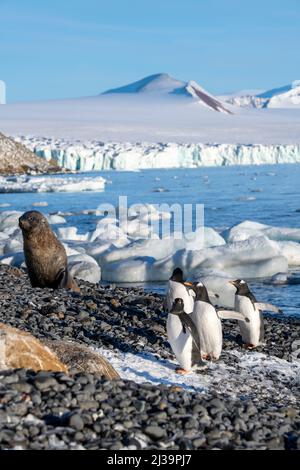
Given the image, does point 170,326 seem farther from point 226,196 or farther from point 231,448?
point 226,196

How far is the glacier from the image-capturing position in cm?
5469

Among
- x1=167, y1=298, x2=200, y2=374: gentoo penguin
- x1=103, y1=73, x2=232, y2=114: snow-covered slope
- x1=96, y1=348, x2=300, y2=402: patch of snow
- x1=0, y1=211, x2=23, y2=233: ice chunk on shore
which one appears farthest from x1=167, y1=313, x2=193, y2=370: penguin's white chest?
x1=103, y1=73, x2=232, y2=114: snow-covered slope

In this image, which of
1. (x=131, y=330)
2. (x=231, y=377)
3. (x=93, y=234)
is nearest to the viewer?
(x=231, y=377)

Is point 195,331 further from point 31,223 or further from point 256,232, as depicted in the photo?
point 256,232

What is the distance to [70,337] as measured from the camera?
20.8ft

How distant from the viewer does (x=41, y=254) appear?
8.77m

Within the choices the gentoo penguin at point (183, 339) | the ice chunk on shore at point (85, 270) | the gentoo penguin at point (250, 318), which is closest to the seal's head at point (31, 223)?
the gentoo penguin at point (250, 318)

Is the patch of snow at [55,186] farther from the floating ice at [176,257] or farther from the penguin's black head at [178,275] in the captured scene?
the penguin's black head at [178,275]

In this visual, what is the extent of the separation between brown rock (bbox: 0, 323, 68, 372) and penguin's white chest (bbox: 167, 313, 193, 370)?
142cm

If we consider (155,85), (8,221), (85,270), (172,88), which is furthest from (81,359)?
(155,85)

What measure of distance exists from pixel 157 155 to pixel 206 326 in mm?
50875

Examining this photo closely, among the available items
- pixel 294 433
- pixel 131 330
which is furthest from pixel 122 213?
pixel 294 433

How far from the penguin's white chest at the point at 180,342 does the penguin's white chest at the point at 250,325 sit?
1.12 meters
